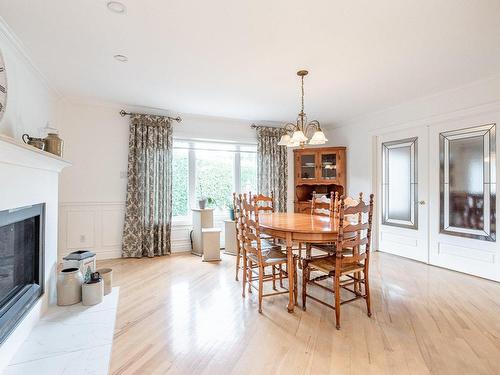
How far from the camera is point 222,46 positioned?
2.52m

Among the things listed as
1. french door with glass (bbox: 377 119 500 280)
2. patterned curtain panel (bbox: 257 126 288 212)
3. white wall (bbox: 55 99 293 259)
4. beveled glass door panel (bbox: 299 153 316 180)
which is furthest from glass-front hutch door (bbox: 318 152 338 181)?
white wall (bbox: 55 99 293 259)

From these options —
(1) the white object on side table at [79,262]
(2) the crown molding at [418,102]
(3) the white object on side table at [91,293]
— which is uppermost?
(2) the crown molding at [418,102]

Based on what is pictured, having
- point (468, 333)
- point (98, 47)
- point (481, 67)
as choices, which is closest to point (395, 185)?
point (481, 67)

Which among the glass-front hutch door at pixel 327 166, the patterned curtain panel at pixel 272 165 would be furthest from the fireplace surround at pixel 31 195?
the glass-front hutch door at pixel 327 166

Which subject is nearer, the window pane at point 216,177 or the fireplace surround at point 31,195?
the fireplace surround at point 31,195

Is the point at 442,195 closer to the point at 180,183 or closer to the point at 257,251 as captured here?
the point at 257,251

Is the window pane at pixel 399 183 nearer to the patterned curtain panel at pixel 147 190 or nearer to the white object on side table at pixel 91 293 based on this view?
the patterned curtain panel at pixel 147 190

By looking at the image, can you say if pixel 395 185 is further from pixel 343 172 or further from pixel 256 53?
pixel 256 53

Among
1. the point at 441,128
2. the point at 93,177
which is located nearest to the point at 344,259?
the point at 441,128

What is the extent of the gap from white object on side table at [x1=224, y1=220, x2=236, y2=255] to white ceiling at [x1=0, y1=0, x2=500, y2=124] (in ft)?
6.76

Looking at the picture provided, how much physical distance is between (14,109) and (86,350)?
222 cm

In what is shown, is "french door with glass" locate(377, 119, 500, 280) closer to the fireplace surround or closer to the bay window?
the bay window

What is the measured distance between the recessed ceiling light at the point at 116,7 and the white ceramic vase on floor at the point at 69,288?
2.28m

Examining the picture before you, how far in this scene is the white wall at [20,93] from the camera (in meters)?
2.38
